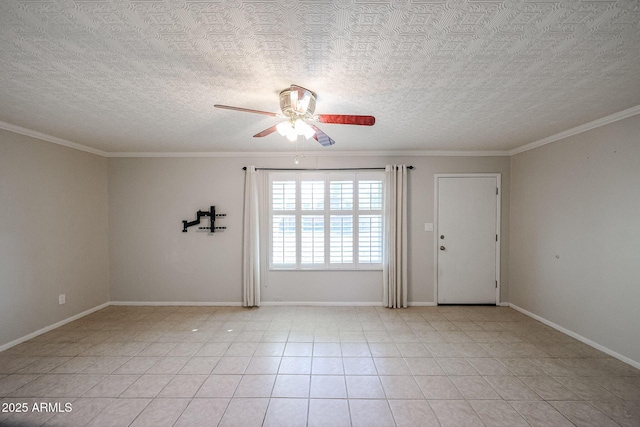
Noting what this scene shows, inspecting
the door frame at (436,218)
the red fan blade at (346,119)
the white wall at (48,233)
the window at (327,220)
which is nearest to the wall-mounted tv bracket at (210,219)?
the window at (327,220)

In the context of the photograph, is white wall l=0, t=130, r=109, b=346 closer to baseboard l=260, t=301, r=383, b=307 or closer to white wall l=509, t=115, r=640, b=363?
baseboard l=260, t=301, r=383, b=307

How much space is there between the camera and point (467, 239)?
416cm

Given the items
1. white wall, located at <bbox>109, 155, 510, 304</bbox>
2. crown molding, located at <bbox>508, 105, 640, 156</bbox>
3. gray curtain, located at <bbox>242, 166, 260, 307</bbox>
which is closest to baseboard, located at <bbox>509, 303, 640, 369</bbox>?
white wall, located at <bbox>109, 155, 510, 304</bbox>

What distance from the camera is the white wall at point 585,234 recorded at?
8.39 ft

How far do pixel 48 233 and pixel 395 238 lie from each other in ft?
15.3

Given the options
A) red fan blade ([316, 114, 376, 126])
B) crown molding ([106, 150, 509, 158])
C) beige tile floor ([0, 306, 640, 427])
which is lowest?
beige tile floor ([0, 306, 640, 427])

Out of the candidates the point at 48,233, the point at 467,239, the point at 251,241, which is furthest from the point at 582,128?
the point at 48,233

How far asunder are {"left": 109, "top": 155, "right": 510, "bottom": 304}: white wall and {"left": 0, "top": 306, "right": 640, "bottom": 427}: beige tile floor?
64 centimetres

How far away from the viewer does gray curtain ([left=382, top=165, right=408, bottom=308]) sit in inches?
160

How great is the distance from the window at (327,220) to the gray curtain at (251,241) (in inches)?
9.1

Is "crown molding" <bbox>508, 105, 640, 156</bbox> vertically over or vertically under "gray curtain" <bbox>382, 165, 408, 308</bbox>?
over

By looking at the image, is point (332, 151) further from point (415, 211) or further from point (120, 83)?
point (120, 83)

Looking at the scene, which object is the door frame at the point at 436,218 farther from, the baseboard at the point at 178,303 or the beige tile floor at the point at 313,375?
the baseboard at the point at 178,303

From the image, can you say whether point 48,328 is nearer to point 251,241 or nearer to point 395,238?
point 251,241
